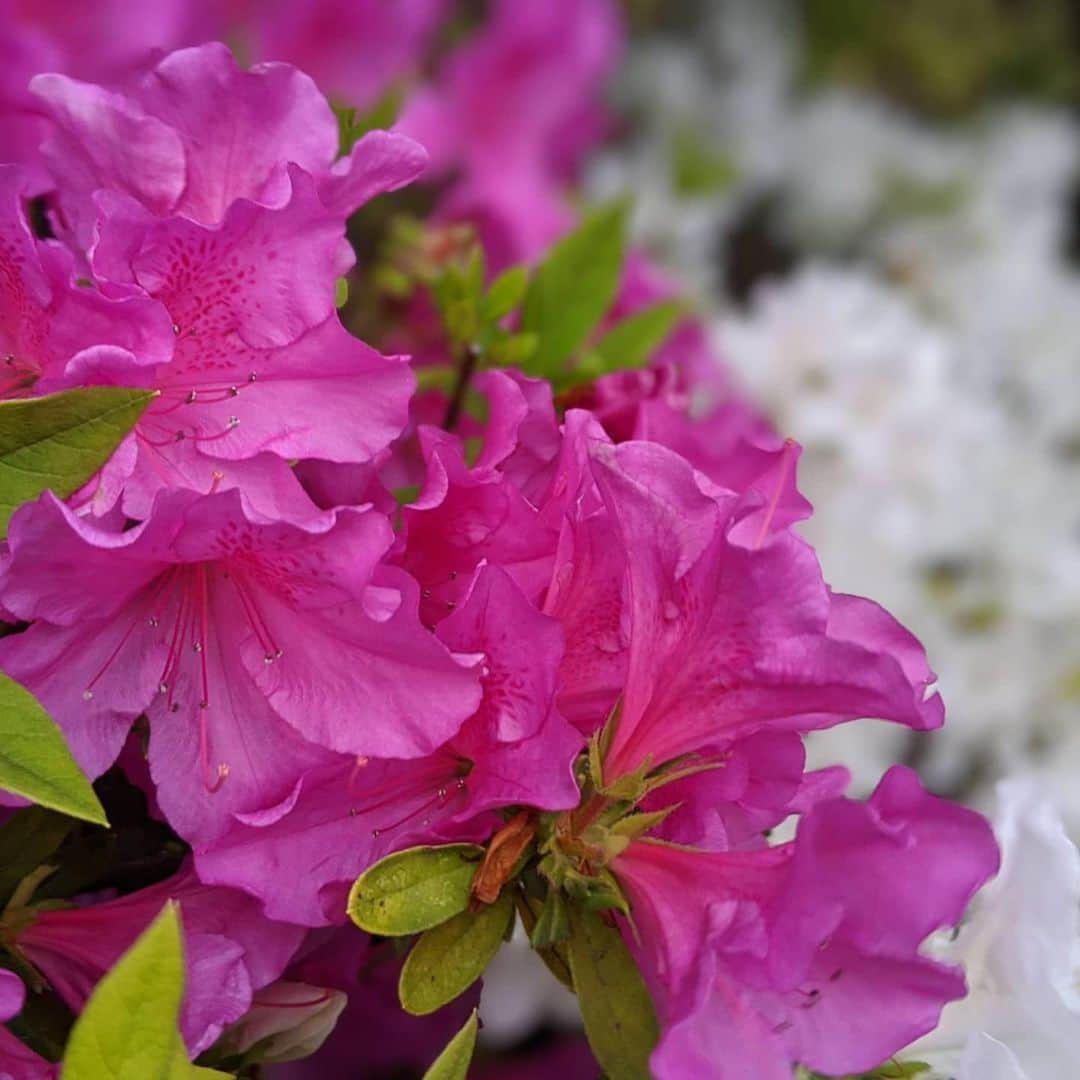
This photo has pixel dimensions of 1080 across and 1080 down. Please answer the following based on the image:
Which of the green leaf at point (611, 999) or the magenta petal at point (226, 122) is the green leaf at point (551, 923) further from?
the magenta petal at point (226, 122)

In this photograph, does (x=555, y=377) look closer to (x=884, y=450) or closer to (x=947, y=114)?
(x=884, y=450)

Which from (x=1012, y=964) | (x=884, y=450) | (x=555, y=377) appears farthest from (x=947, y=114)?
(x=1012, y=964)

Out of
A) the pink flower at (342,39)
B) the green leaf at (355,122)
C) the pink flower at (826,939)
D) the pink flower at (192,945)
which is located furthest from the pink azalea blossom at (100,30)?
the pink flower at (826,939)

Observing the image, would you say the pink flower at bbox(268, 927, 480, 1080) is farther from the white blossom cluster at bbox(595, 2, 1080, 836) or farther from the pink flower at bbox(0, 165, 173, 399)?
the white blossom cluster at bbox(595, 2, 1080, 836)

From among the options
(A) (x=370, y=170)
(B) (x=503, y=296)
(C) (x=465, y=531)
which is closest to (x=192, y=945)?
(C) (x=465, y=531)

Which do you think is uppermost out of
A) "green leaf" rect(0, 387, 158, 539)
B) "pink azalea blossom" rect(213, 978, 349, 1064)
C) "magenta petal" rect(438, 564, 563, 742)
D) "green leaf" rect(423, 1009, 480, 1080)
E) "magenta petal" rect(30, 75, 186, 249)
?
"magenta petal" rect(30, 75, 186, 249)

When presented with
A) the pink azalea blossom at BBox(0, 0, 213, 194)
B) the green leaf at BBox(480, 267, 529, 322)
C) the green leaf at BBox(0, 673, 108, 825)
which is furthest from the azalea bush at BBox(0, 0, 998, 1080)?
the pink azalea blossom at BBox(0, 0, 213, 194)
